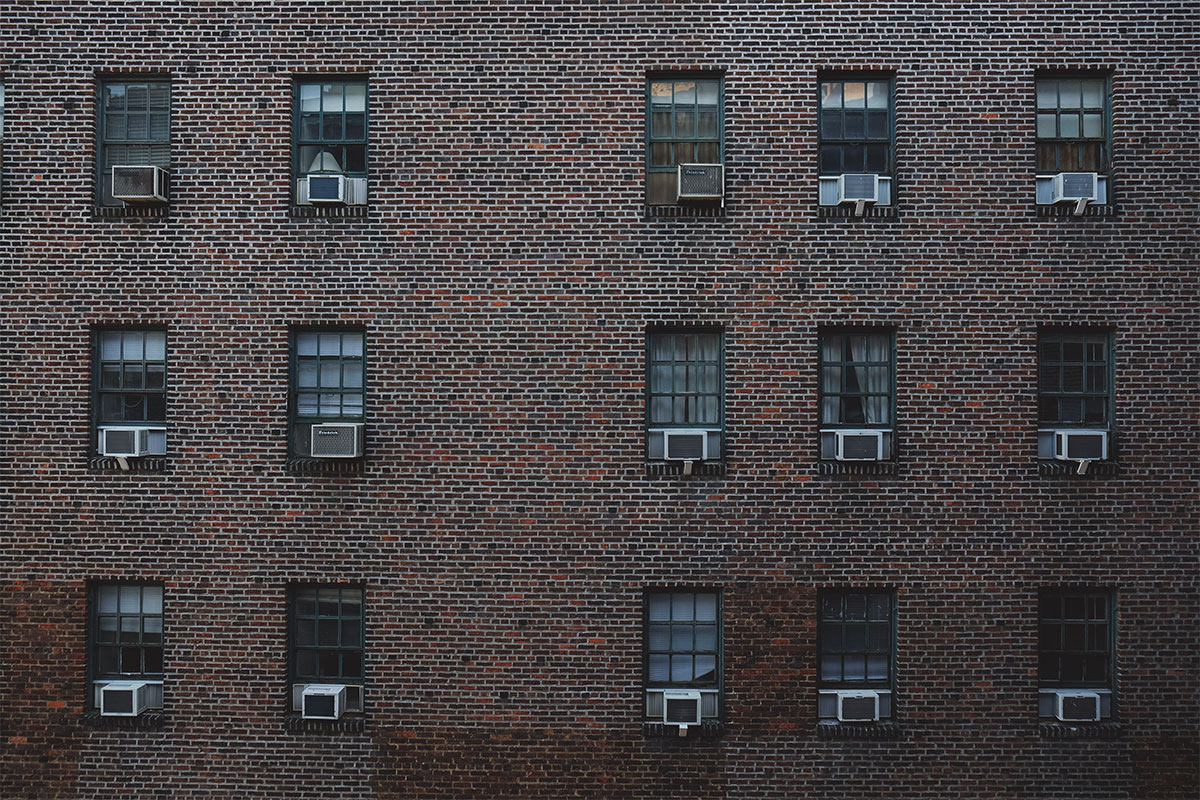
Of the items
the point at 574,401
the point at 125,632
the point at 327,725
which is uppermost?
the point at 574,401

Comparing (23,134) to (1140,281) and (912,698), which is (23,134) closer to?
(912,698)

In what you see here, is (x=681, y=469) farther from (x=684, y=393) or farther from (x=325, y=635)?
(x=325, y=635)

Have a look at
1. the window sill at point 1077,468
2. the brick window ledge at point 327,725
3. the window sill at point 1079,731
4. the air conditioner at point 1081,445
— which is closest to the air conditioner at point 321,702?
the brick window ledge at point 327,725

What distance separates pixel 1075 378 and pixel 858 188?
382 cm

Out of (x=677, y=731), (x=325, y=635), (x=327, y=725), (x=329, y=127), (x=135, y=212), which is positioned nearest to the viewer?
(x=677, y=731)

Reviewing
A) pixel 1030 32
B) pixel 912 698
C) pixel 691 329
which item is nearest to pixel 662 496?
pixel 691 329

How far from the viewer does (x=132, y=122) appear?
10.7m

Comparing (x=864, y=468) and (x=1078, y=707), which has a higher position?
(x=864, y=468)

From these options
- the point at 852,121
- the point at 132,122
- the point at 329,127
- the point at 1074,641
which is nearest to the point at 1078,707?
the point at 1074,641

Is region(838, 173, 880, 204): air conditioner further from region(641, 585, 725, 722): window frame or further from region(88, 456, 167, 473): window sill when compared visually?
region(88, 456, 167, 473): window sill

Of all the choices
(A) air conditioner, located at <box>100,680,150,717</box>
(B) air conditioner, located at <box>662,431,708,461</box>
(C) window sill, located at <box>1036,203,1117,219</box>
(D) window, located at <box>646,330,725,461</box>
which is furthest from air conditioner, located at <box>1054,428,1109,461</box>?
(A) air conditioner, located at <box>100,680,150,717</box>

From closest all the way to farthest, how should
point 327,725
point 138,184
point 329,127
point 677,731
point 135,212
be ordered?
point 677,731 → point 327,725 → point 138,184 → point 135,212 → point 329,127

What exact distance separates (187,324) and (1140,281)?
12572 mm

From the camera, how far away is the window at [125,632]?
411 inches
